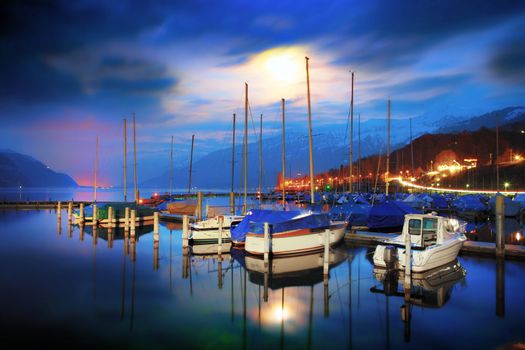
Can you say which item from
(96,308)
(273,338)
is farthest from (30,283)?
(273,338)

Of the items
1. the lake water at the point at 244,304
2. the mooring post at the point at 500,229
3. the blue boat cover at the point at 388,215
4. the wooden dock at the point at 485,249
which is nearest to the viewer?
the lake water at the point at 244,304

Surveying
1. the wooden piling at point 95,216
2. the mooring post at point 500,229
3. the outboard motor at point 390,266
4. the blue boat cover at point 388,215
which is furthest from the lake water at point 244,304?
the wooden piling at point 95,216

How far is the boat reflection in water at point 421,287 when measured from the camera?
1299 cm

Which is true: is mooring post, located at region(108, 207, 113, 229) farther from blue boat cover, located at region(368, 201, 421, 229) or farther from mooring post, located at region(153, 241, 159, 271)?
blue boat cover, located at region(368, 201, 421, 229)

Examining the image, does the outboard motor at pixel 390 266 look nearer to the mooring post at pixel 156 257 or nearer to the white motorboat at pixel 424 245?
the white motorboat at pixel 424 245

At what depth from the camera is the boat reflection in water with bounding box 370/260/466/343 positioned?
13.0m

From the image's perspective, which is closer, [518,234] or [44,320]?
[44,320]

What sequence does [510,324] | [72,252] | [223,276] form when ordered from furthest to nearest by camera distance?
[72,252] → [223,276] → [510,324]

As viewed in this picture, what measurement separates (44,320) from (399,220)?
24153 mm

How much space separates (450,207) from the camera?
1908 inches

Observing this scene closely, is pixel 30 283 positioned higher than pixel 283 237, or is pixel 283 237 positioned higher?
pixel 283 237

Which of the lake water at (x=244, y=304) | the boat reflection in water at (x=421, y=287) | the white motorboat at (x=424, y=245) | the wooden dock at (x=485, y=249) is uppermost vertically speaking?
the white motorboat at (x=424, y=245)

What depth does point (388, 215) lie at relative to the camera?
28906 millimetres

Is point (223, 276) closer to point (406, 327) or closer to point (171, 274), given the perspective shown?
point (171, 274)
